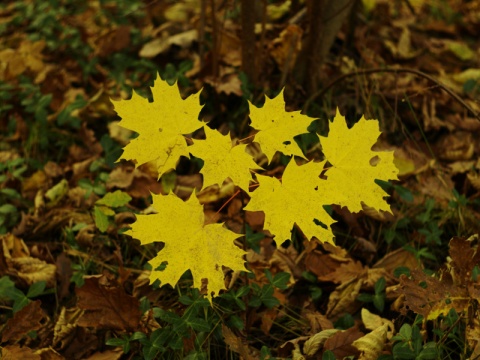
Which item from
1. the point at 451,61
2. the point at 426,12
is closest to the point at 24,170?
the point at 451,61

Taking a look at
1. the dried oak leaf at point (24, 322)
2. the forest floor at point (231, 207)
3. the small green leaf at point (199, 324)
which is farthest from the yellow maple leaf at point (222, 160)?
the dried oak leaf at point (24, 322)

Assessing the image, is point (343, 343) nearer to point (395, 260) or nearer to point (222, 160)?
point (395, 260)

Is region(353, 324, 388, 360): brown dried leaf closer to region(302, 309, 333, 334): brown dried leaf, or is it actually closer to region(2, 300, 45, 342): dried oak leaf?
region(302, 309, 333, 334): brown dried leaf

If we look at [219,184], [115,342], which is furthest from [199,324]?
[219,184]

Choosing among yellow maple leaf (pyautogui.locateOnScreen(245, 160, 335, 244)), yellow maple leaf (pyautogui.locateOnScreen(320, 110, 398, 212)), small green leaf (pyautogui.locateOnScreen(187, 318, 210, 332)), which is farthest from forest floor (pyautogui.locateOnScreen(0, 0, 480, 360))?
yellow maple leaf (pyautogui.locateOnScreen(320, 110, 398, 212))

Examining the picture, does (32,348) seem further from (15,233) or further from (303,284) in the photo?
(303,284)

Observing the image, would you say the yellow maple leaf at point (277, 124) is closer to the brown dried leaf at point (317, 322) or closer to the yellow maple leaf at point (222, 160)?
the yellow maple leaf at point (222, 160)
